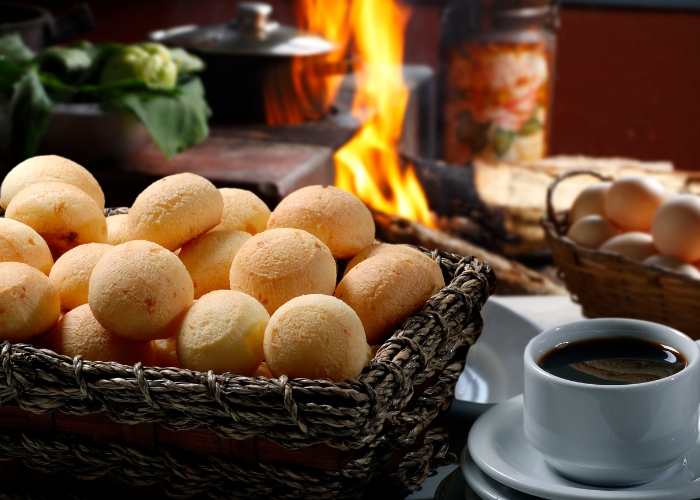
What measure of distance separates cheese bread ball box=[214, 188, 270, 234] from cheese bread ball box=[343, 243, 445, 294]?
0.09m

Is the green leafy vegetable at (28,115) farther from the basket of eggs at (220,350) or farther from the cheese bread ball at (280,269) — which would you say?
the cheese bread ball at (280,269)

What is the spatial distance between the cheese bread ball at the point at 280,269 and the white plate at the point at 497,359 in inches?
9.9

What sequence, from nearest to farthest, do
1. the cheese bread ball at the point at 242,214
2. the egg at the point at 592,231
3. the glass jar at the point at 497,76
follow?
the cheese bread ball at the point at 242,214, the egg at the point at 592,231, the glass jar at the point at 497,76

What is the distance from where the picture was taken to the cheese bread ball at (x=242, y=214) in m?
0.70

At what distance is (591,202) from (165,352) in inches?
28.9

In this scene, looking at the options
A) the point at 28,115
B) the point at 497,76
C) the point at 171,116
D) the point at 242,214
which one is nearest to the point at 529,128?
the point at 497,76

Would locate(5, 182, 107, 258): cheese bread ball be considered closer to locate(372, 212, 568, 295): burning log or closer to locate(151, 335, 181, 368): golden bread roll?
locate(151, 335, 181, 368): golden bread roll

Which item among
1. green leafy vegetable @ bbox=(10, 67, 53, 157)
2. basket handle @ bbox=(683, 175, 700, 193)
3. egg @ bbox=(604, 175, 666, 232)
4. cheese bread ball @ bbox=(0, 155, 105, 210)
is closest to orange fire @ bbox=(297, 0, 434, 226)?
basket handle @ bbox=(683, 175, 700, 193)

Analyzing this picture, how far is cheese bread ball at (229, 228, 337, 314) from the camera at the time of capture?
1.91 feet

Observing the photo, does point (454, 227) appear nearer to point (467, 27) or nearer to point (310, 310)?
point (467, 27)

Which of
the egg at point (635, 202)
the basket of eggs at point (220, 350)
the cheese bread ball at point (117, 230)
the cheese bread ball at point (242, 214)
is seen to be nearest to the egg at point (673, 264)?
the egg at point (635, 202)

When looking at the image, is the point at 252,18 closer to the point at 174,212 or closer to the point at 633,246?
the point at 633,246

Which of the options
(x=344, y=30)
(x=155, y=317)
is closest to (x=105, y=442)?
(x=155, y=317)

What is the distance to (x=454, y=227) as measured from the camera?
1.88m
